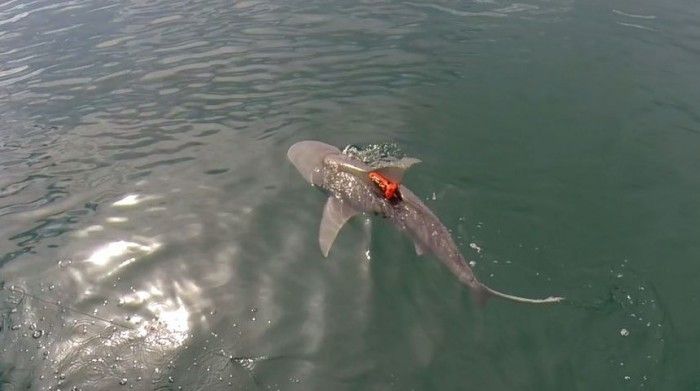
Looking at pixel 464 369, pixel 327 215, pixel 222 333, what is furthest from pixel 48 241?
pixel 464 369

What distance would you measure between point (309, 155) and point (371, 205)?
2573 mm

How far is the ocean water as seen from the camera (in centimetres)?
768

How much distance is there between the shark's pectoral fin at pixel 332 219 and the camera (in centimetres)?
959

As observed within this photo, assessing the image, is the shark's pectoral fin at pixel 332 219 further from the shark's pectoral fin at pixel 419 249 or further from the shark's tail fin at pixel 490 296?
the shark's tail fin at pixel 490 296

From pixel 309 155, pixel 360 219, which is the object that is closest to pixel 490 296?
pixel 360 219

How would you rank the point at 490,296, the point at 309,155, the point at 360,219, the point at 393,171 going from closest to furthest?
the point at 490,296, the point at 393,171, the point at 360,219, the point at 309,155

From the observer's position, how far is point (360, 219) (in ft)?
33.5

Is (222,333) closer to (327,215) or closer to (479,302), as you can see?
(327,215)

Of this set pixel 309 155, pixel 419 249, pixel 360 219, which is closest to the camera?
pixel 419 249

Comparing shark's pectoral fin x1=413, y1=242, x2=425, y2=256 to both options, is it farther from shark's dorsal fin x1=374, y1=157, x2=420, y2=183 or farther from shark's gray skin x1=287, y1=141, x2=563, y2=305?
shark's dorsal fin x1=374, y1=157, x2=420, y2=183

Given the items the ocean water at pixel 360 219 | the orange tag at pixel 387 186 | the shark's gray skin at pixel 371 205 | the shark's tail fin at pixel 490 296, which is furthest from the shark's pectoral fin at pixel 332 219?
the shark's tail fin at pixel 490 296

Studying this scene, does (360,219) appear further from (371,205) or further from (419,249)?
(419,249)

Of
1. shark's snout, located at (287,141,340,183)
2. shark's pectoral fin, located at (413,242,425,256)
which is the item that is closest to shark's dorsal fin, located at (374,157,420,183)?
shark's pectoral fin, located at (413,242,425,256)

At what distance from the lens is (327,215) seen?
1016 cm
